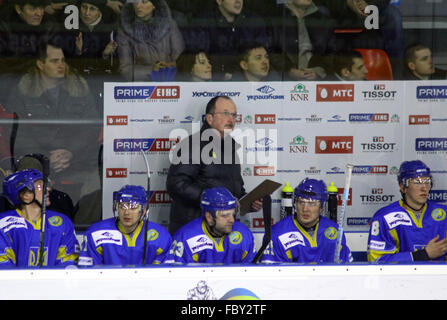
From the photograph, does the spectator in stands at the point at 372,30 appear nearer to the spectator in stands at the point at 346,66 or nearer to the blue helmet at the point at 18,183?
the spectator in stands at the point at 346,66

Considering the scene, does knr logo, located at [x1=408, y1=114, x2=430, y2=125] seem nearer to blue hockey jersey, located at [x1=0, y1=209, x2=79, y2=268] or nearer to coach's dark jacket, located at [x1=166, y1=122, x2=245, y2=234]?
coach's dark jacket, located at [x1=166, y1=122, x2=245, y2=234]

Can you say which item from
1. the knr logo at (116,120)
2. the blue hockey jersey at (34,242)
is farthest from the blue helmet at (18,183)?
the knr logo at (116,120)

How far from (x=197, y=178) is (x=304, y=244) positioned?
1.27 metres

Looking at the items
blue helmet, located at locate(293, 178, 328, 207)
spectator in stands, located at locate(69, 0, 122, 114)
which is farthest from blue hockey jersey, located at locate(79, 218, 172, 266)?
spectator in stands, located at locate(69, 0, 122, 114)

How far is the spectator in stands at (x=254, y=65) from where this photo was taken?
5.87 meters

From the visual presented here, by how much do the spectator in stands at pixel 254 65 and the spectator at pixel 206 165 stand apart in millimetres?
285

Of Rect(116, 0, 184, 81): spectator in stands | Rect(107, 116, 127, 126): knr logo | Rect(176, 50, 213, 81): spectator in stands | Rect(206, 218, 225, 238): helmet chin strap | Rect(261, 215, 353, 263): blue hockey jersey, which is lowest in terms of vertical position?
Rect(261, 215, 353, 263): blue hockey jersey

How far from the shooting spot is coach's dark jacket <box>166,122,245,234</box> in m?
5.48

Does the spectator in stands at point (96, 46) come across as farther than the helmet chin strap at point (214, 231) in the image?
Yes

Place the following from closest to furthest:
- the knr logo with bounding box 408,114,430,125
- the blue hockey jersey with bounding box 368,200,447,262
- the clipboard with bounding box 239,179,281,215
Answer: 1. the blue hockey jersey with bounding box 368,200,447,262
2. the clipboard with bounding box 239,179,281,215
3. the knr logo with bounding box 408,114,430,125

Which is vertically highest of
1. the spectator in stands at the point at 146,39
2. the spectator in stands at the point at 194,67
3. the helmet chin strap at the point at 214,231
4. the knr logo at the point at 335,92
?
the spectator in stands at the point at 146,39

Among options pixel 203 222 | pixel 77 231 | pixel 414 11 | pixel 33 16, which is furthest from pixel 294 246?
pixel 33 16

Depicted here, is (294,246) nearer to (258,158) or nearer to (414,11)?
(258,158)

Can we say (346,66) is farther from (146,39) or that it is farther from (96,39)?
(96,39)
